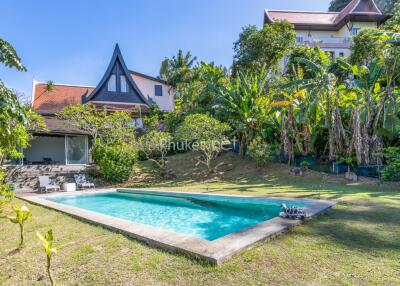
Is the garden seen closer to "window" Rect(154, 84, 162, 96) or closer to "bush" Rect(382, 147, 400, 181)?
"bush" Rect(382, 147, 400, 181)

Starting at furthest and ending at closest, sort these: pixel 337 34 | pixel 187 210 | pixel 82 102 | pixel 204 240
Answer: pixel 337 34 → pixel 82 102 → pixel 187 210 → pixel 204 240

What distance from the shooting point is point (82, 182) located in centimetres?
1557

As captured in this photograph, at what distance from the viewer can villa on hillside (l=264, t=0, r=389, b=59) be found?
104 feet

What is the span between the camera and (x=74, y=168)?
706 inches

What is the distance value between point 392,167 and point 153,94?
84.2 ft

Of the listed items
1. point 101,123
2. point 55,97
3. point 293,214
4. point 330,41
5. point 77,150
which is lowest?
point 293,214

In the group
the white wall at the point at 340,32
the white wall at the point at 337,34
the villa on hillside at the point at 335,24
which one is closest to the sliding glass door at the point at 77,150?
the villa on hillside at the point at 335,24

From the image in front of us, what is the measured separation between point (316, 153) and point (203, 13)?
1145 centimetres

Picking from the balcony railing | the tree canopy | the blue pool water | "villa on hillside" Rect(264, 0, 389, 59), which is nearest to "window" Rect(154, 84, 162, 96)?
the tree canopy

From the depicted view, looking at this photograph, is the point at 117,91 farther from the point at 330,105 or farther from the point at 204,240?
the point at 204,240

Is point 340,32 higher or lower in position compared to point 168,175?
higher

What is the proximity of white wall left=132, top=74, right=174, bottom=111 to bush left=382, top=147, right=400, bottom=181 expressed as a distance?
2401 cm

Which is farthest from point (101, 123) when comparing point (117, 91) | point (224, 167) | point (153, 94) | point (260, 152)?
point (153, 94)

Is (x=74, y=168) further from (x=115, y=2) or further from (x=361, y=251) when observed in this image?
(x=361, y=251)
